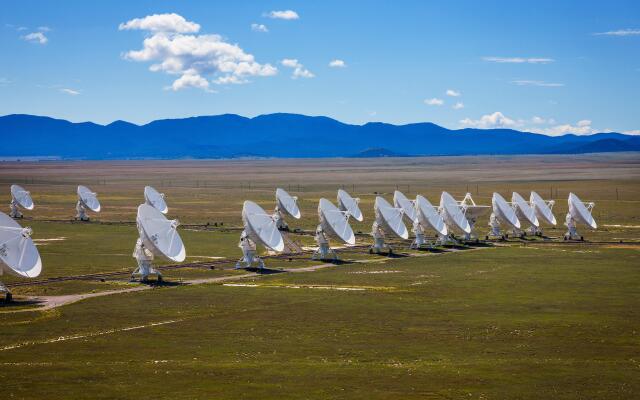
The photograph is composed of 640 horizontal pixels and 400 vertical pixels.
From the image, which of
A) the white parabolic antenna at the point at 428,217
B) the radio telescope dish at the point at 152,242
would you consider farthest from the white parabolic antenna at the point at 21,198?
the radio telescope dish at the point at 152,242

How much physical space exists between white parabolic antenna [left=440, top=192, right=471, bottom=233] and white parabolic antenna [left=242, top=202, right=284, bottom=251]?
24.4 metres

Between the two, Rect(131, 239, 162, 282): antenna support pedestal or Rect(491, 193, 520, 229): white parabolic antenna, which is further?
Rect(491, 193, 520, 229): white parabolic antenna

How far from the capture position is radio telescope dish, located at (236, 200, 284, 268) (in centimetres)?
7988

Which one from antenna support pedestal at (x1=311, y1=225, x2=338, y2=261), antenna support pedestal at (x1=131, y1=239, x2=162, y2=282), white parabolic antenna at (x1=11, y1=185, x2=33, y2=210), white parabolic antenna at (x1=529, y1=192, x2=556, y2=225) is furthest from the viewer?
white parabolic antenna at (x1=11, y1=185, x2=33, y2=210)

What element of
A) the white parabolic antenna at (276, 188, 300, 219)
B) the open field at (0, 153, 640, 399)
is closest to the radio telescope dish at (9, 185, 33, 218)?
the white parabolic antenna at (276, 188, 300, 219)

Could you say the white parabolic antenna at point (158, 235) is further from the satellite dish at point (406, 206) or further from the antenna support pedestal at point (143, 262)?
the satellite dish at point (406, 206)

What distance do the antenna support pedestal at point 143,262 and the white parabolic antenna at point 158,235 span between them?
136 centimetres

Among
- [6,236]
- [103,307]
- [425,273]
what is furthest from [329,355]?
[425,273]

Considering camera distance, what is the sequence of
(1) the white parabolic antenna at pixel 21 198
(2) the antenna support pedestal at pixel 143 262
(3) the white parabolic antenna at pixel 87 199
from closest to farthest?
1. (2) the antenna support pedestal at pixel 143 262
2. (3) the white parabolic antenna at pixel 87 199
3. (1) the white parabolic antenna at pixel 21 198

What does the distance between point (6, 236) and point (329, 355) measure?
86.6ft

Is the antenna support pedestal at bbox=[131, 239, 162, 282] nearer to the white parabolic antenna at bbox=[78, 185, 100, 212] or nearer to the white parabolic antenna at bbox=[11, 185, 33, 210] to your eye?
the white parabolic antenna at bbox=[78, 185, 100, 212]

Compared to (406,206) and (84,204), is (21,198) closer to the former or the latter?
(84,204)

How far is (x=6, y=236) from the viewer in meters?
62.2

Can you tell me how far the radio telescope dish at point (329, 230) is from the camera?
86938 millimetres
